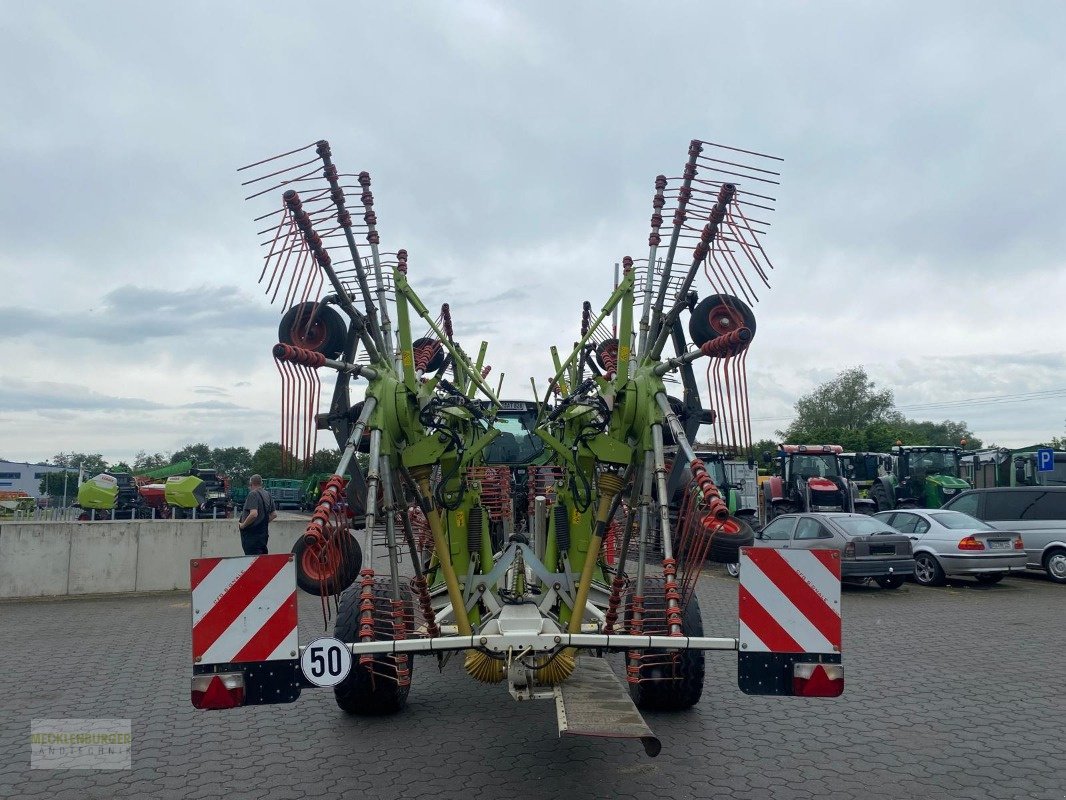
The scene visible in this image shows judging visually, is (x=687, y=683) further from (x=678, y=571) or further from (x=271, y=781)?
(x=271, y=781)

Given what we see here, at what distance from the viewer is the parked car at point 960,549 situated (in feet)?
49.7

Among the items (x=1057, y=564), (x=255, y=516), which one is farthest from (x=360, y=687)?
(x=1057, y=564)

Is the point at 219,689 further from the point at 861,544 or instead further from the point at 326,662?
the point at 861,544

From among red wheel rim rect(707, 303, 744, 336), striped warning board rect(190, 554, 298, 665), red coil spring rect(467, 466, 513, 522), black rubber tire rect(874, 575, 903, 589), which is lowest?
black rubber tire rect(874, 575, 903, 589)

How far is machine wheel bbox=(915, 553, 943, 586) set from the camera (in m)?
15.5

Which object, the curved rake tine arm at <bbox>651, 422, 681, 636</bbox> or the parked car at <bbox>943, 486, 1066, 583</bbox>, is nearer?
the curved rake tine arm at <bbox>651, 422, 681, 636</bbox>

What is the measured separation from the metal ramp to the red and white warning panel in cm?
58

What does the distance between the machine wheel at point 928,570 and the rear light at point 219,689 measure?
Answer: 44.7ft

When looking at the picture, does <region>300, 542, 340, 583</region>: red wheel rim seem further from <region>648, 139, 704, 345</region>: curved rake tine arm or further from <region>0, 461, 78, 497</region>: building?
<region>0, 461, 78, 497</region>: building

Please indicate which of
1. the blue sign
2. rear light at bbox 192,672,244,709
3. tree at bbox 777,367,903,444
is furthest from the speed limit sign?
tree at bbox 777,367,903,444

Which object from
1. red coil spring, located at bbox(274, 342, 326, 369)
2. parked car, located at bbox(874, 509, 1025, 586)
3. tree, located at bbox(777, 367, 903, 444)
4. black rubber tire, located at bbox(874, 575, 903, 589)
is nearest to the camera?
red coil spring, located at bbox(274, 342, 326, 369)

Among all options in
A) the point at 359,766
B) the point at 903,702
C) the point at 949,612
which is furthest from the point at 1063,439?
the point at 359,766

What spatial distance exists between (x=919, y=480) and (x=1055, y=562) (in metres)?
10.1

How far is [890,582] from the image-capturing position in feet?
50.6
